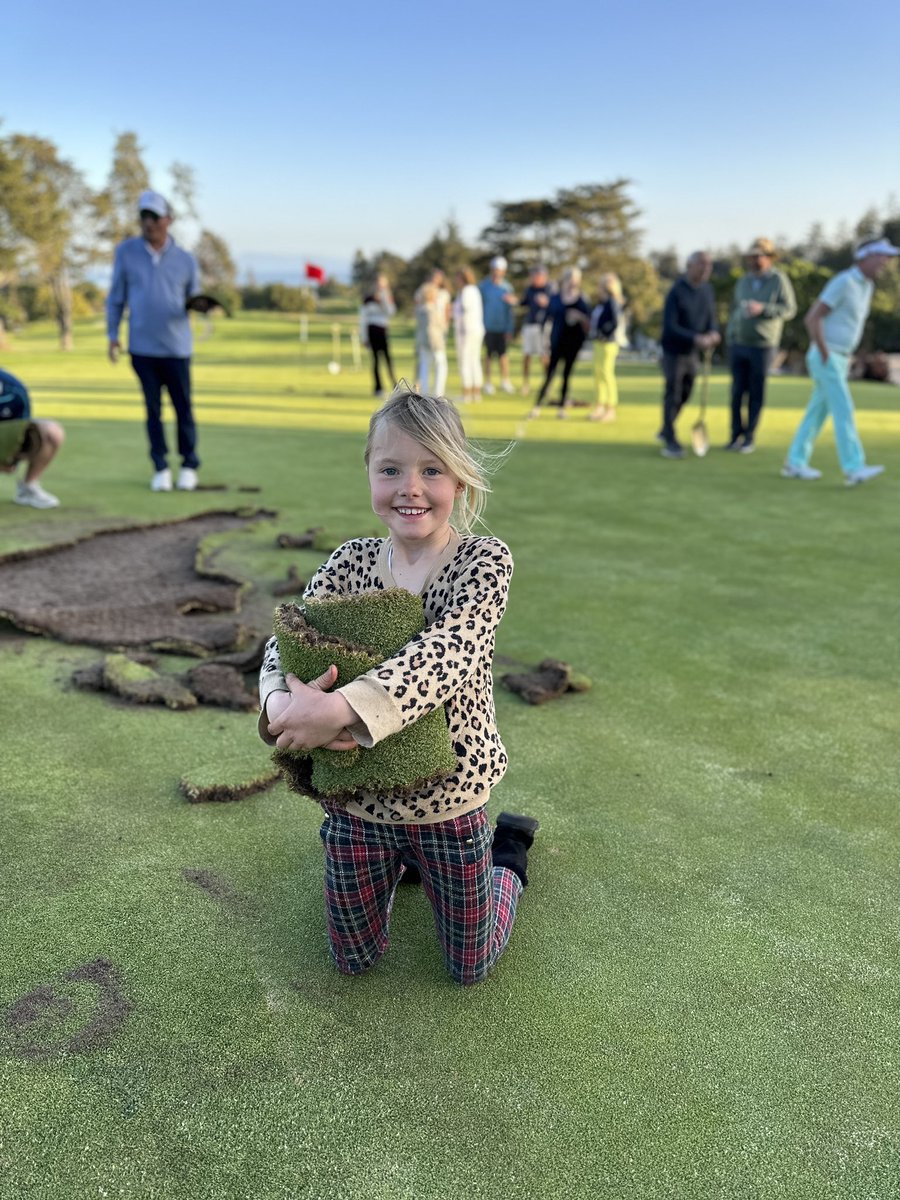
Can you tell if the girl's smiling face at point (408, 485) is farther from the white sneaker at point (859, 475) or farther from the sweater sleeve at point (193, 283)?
the white sneaker at point (859, 475)

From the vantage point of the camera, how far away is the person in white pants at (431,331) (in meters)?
12.0

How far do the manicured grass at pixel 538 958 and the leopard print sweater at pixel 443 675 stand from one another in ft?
1.48

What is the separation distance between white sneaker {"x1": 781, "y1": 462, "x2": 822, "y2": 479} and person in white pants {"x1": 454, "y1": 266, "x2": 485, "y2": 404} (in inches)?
267

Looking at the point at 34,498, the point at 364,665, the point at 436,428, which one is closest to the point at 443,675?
the point at 364,665

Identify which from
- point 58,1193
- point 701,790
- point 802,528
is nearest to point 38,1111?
point 58,1193

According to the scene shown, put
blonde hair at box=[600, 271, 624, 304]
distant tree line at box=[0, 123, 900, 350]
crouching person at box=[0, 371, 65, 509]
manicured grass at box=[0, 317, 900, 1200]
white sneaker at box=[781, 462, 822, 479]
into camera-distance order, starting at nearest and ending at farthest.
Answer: manicured grass at box=[0, 317, 900, 1200] → crouching person at box=[0, 371, 65, 509] → white sneaker at box=[781, 462, 822, 479] → blonde hair at box=[600, 271, 624, 304] → distant tree line at box=[0, 123, 900, 350]

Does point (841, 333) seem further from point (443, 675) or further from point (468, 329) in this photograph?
point (468, 329)

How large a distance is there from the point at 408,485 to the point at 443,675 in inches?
15.5

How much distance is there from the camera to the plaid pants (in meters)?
1.91

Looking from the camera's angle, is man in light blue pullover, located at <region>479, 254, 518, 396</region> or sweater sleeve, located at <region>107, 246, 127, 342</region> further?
man in light blue pullover, located at <region>479, 254, 518, 396</region>

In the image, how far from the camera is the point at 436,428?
6.08 ft

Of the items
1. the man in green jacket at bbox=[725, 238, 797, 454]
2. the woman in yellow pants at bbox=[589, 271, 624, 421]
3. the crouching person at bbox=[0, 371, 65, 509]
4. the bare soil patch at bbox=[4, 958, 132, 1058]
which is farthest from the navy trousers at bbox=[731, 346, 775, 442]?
the bare soil patch at bbox=[4, 958, 132, 1058]

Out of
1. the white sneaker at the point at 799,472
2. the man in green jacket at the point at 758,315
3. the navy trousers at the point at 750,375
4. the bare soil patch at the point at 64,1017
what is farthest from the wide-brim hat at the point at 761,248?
the bare soil patch at the point at 64,1017

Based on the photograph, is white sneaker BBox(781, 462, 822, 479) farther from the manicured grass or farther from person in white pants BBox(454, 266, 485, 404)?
person in white pants BBox(454, 266, 485, 404)
